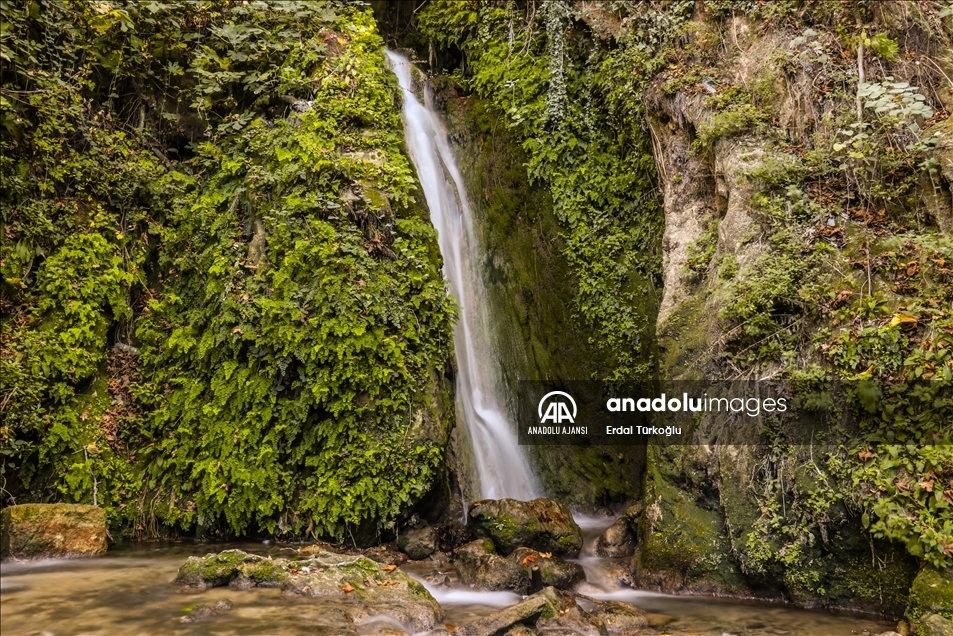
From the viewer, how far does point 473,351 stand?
28.7ft

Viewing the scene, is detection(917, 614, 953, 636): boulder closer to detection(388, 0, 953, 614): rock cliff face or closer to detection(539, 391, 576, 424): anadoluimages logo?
detection(388, 0, 953, 614): rock cliff face

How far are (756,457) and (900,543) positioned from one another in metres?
1.23

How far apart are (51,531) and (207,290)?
9.68ft

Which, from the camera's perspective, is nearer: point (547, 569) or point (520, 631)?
point (520, 631)

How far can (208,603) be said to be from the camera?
469 cm

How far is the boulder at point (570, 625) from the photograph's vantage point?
15.5 ft

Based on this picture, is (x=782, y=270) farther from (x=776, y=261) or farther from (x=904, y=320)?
(x=904, y=320)

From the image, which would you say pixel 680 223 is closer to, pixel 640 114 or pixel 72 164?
pixel 640 114

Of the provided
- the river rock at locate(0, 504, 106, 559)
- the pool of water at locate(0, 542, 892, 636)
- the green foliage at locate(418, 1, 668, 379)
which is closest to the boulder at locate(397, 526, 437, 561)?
the pool of water at locate(0, 542, 892, 636)

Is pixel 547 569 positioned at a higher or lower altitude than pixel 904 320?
lower

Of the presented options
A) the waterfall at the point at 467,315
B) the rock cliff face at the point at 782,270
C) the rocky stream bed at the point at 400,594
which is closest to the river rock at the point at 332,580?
the rocky stream bed at the point at 400,594

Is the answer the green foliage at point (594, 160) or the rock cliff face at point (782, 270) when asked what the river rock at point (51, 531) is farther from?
the green foliage at point (594, 160)

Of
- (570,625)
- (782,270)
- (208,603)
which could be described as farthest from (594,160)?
(208,603)

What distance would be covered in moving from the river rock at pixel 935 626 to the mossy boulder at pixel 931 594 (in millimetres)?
47
